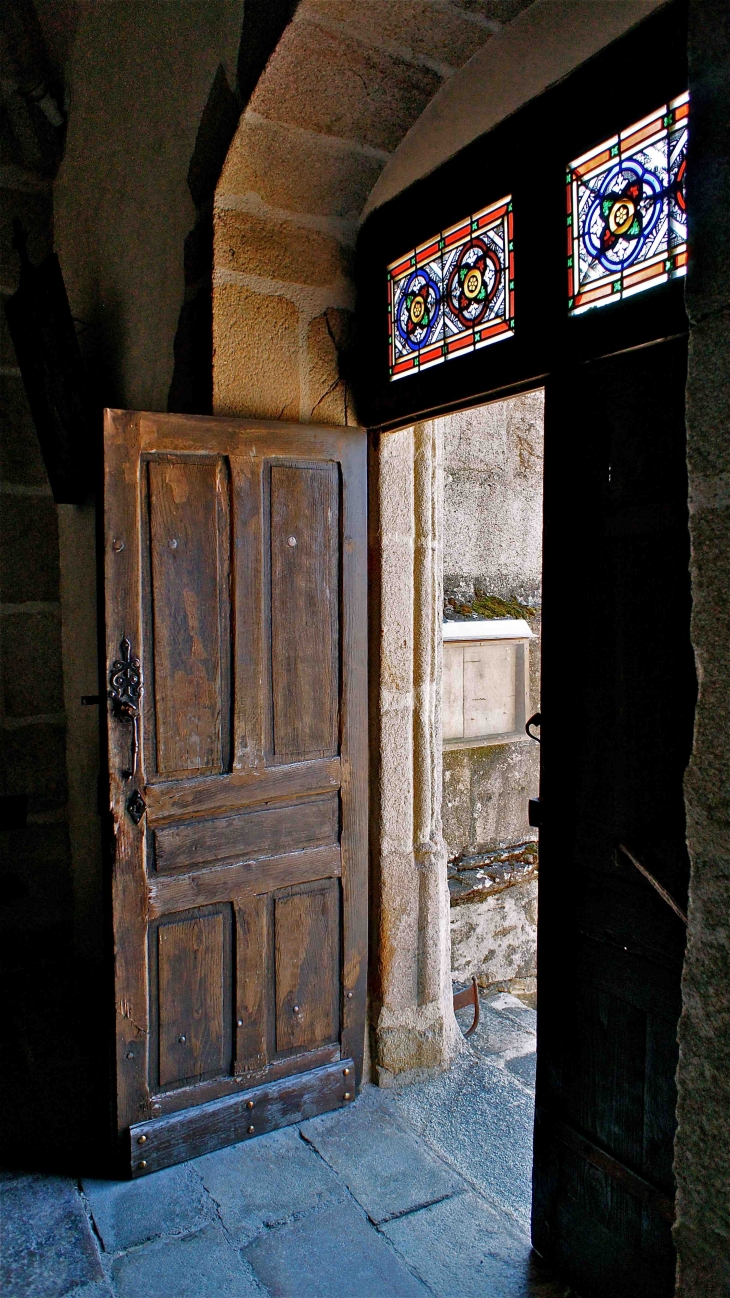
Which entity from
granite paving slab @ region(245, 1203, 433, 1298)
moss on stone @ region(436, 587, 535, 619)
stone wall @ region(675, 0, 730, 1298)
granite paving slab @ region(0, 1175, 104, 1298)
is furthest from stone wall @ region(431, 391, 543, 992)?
stone wall @ region(675, 0, 730, 1298)

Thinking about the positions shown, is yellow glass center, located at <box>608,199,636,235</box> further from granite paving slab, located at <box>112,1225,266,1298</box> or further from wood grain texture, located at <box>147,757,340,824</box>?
granite paving slab, located at <box>112,1225,266,1298</box>

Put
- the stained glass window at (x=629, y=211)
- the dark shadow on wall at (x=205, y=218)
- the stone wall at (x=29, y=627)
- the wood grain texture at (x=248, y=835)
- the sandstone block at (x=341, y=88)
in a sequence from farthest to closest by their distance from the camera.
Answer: the stone wall at (x=29, y=627) < the wood grain texture at (x=248, y=835) < the dark shadow on wall at (x=205, y=218) < the sandstone block at (x=341, y=88) < the stained glass window at (x=629, y=211)

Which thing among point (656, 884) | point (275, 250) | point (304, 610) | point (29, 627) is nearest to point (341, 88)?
point (275, 250)

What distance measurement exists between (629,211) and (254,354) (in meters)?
1.08

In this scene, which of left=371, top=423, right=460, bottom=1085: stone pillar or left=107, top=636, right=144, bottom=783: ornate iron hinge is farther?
left=371, top=423, right=460, bottom=1085: stone pillar

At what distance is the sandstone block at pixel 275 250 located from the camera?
2268 millimetres

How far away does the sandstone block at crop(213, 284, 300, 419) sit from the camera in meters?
2.28

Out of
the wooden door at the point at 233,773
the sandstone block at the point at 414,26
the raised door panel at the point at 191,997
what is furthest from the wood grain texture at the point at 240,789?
the sandstone block at the point at 414,26

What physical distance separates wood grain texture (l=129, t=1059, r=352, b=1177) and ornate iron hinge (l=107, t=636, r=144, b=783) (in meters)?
0.82

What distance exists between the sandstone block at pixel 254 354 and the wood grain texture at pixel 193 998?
4.51ft

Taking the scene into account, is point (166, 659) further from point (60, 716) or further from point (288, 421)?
point (60, 716)

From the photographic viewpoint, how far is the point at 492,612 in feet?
11.8

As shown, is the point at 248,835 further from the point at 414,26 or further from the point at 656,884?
the point at 414,26

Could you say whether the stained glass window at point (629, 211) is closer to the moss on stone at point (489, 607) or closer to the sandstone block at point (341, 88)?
the sandstone block at point (341, 88)
